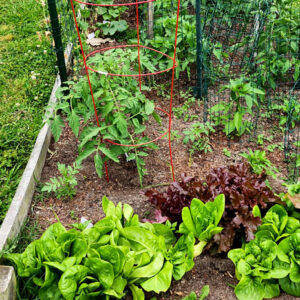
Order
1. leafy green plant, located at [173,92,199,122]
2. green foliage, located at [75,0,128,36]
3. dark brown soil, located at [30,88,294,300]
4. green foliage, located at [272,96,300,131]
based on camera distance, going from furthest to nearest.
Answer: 1. green foliage, located at [75,0,128,36]
2. leafy green plant, located at [173,92,199,122]
3. green foliage, located at [272,96,300,131]
4. dark brown soil, located at [30,88,294,300]

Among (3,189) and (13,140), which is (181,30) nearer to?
(13,140)

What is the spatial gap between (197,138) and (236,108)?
0.50m

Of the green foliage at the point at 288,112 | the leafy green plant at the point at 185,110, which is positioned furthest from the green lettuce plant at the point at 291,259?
the leafy green plant at the point at 185,110

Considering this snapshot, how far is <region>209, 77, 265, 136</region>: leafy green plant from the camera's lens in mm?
3951

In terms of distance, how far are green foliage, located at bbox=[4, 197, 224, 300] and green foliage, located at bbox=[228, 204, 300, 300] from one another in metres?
0.30

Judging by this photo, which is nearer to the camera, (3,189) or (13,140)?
(3,189)

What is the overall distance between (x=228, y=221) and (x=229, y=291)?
487 millimetres

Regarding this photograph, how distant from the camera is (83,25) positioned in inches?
184

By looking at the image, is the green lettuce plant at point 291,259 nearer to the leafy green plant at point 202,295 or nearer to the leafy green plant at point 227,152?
the leafy green plant at point 202,295

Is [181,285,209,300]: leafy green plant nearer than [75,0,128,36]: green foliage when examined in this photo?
Yes

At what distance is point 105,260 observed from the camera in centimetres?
269

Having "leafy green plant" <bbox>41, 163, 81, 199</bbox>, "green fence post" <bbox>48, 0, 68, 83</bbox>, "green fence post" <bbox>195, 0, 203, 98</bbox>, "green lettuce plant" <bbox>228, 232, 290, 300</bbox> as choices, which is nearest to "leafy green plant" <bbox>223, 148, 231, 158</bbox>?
"green fence post" <bbox>195, 0, 203, 98</bbox>

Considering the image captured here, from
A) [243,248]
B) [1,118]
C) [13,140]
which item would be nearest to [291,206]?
[243,248]

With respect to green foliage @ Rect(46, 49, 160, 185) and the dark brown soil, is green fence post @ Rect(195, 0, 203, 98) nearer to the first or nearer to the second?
the dark brown soil
